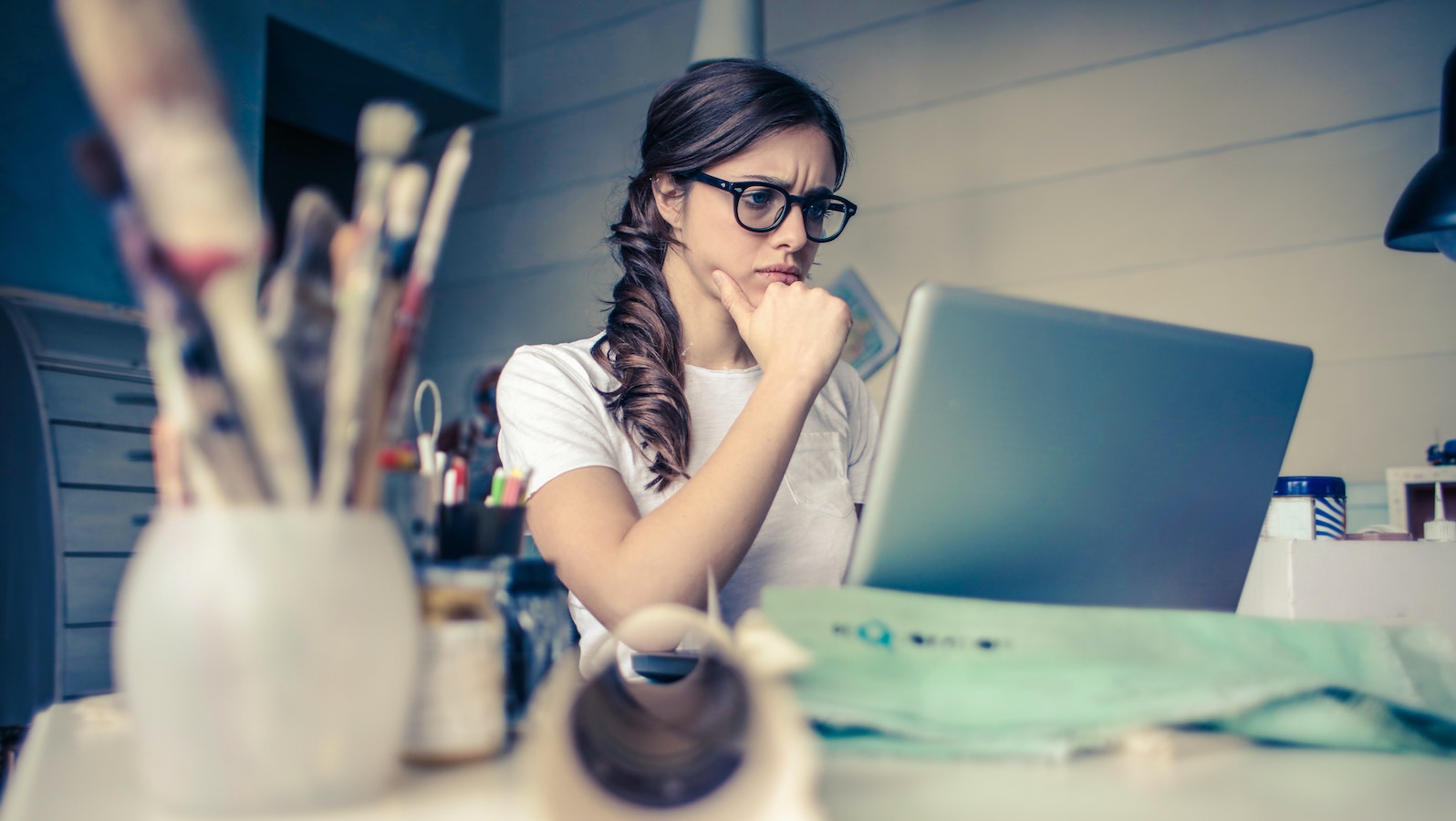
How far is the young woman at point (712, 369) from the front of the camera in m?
0.98

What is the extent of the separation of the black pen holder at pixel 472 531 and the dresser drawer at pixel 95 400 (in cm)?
104

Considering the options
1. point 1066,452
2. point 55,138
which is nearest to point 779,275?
point 1066,452

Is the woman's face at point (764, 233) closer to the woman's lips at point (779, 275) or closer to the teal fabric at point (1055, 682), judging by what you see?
the woman's lips at point (779, 275)

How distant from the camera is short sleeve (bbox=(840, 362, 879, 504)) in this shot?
1.45 m

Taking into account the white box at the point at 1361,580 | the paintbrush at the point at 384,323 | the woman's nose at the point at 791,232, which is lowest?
the white box at the point at 1361,580

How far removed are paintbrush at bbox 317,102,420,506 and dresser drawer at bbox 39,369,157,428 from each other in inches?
46.4

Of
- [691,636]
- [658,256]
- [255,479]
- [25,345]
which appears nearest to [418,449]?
[255,479]

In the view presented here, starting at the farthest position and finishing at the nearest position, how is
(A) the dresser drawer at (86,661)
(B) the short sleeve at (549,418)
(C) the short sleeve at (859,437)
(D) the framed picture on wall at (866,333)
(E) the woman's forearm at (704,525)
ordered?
(D) the framed picture on wall at (866,333)
(C) the short sleeve at (859,437)
(A) the dresser drawer at (86,661)
(B) the short sleeve at (549,418)
(E) the woman's forearm at (704,525)

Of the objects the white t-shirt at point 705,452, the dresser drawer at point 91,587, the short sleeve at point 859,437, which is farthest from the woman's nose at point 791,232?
the dresser drawer at point 91,587

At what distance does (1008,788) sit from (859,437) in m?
1.06

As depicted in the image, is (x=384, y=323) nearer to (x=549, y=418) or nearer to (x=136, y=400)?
(x=549, y=418)

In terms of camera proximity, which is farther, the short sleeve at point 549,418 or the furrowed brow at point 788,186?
the furrowed brow at point 788,186

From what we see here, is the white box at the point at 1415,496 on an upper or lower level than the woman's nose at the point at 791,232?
lower

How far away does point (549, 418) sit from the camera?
113 centimetres
